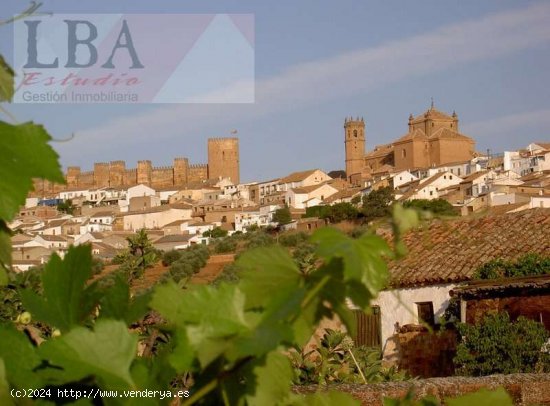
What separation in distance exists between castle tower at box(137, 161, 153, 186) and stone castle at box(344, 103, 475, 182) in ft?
80.9

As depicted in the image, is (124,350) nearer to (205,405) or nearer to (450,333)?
(205,405)

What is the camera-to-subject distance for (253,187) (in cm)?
9169

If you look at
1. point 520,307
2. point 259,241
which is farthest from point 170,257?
point 520,307

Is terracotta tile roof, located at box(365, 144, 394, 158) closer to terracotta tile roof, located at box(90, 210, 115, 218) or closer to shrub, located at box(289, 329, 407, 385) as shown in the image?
terracotta tile roof, located at box(90, 210, 115, 218)

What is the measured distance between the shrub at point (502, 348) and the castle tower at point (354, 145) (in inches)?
3358

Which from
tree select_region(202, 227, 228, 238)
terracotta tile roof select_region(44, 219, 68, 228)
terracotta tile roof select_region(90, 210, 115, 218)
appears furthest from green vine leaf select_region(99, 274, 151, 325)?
terracotta tile roof select_region(90, 210, 115, 218)

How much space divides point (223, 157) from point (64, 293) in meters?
105

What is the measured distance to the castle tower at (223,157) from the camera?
105 metres

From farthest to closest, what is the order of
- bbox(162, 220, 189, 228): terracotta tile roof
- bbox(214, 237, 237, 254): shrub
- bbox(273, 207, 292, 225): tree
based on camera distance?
bbox(162, 220, 189, 228): terracotta tile roof, bbox(273, 207, 292, 225): tree, bbox(214, 237, 237, 254): shrub

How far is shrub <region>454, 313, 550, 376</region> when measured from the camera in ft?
26.2

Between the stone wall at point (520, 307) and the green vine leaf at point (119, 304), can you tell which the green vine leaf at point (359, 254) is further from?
the stone wall at point (520, 307)

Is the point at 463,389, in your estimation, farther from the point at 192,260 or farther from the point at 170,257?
the point at 170,257

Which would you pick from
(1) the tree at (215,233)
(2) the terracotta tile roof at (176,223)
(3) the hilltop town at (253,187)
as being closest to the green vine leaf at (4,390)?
(3) the hilltop town at (253,187)

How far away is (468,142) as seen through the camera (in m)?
86.8
